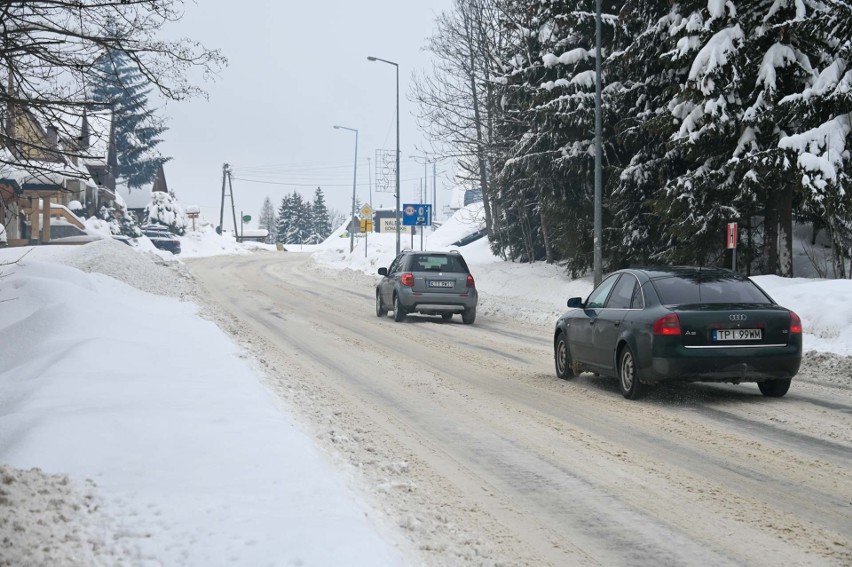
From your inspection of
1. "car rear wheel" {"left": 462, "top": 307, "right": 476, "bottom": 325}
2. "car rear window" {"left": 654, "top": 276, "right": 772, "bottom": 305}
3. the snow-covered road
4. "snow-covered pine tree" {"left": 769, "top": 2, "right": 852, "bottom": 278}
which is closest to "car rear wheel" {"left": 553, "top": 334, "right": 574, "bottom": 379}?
the snow-covered road

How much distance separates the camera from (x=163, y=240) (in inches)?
2768

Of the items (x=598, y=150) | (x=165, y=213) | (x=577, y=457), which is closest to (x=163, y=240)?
(x=165, y=213)

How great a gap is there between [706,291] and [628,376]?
1281mm

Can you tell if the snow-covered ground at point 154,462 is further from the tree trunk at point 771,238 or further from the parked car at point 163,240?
the parked car at point 163,240

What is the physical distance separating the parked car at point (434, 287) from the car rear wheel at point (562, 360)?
9.19m

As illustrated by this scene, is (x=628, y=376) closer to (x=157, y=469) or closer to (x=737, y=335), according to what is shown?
(x=737, y=335)

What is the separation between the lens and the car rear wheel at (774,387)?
10.5 m

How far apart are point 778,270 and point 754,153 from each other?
4.07 meters

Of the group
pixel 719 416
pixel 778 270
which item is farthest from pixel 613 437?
pixel 778 270

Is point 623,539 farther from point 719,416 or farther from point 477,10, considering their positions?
point 477,10

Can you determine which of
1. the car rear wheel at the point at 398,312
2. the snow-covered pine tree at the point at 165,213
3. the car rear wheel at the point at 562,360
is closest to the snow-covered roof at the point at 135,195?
the snow-covered pine tree at the point at 165,213

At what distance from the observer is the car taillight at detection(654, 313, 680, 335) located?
9961mm

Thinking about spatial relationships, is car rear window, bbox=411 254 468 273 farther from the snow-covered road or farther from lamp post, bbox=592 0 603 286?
the snow-covered road

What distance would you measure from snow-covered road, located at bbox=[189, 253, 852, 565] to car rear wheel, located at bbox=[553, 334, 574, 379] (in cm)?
28
